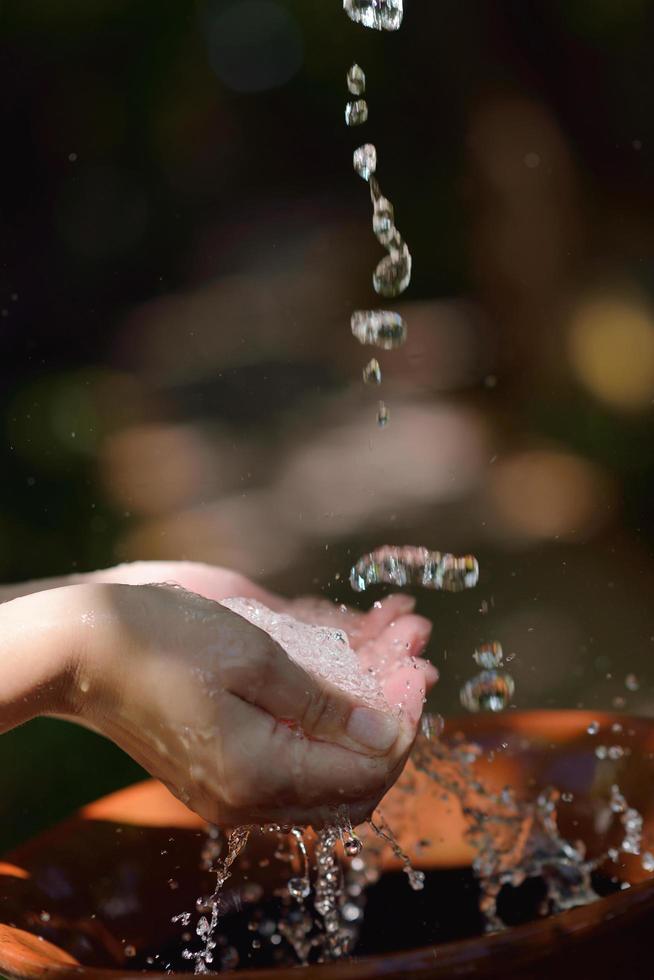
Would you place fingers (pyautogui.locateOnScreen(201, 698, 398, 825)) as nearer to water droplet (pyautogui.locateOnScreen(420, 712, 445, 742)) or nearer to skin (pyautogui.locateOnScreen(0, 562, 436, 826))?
skin (pyautogui.locateOnScreen(0, 562, 436, 826))

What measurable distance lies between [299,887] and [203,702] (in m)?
0.29

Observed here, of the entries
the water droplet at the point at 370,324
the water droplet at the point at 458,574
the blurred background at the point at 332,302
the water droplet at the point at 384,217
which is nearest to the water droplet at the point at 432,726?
the water droplet at the point at 458,574

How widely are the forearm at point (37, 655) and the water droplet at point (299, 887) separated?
9.7 inches

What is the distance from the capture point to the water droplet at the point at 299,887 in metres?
0.83

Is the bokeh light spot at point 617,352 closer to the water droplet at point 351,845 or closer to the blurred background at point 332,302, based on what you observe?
the blurred background at point 332,302

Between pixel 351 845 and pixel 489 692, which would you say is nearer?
pixel 351 845

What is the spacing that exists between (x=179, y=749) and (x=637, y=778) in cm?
41

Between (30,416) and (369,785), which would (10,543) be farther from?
(369,785)

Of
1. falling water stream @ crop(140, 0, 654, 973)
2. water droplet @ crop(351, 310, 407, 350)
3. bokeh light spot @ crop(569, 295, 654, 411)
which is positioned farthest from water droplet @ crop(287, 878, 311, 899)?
bokeh light spot @ crop(569, 295, 654, 411)

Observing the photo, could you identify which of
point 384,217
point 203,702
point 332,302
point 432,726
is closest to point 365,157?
point 384,217

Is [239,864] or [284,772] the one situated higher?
[284,772]

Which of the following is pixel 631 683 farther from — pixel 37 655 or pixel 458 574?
pixel 37 655

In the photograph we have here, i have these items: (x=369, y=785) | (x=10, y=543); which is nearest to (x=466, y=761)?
(x=369, y=785)

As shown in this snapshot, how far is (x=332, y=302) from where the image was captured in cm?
255
